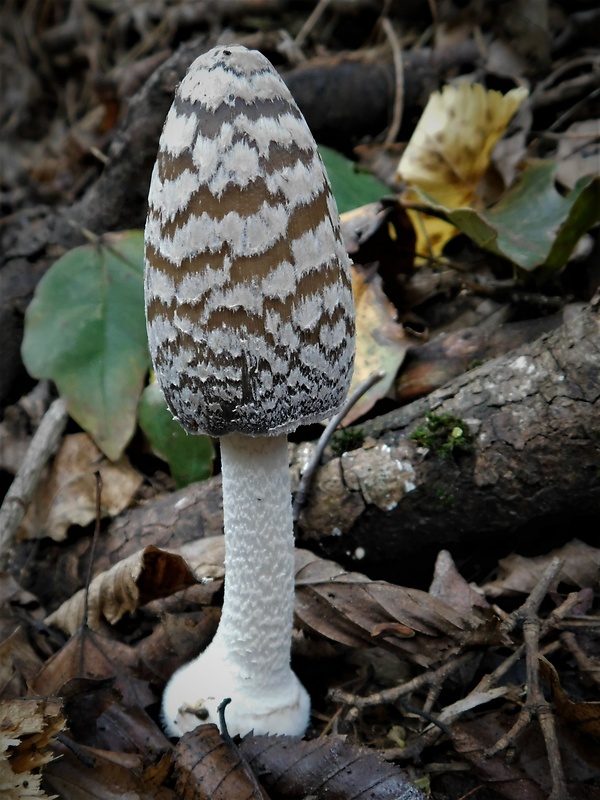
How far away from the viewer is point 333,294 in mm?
1992

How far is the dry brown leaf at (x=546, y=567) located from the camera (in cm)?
269

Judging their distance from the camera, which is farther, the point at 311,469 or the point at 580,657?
the point at 311,469

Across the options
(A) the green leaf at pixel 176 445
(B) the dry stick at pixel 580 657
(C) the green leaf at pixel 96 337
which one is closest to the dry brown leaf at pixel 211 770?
(B) the dry stick at pixel 580 657

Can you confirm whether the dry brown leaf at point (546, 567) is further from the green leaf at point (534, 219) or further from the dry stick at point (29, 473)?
the dry stick at point (29, 473)

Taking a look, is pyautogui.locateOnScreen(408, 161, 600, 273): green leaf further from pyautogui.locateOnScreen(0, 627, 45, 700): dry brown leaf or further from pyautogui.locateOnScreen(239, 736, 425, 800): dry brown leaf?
pyautogui.locateOnScreen(0, 627, 45, 700): dry brown leaf

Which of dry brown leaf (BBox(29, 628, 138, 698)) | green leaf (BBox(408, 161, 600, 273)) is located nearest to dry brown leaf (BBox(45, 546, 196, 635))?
dry brown leaf (BBox(29, 628, 138, 698))

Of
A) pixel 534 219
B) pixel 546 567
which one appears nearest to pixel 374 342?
pixel 534 219

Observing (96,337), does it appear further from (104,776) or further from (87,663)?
(104,776)

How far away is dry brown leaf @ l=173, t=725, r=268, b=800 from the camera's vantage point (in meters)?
2.18

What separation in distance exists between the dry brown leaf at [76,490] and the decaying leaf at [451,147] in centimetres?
194

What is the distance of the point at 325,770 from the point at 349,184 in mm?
2832

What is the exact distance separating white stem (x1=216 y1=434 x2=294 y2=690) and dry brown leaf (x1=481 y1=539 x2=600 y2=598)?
0.79m

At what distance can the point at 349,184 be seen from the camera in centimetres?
394

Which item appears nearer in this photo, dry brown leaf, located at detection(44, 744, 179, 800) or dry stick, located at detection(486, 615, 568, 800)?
dry stick, located at detection(486, 615, 568, 800)
